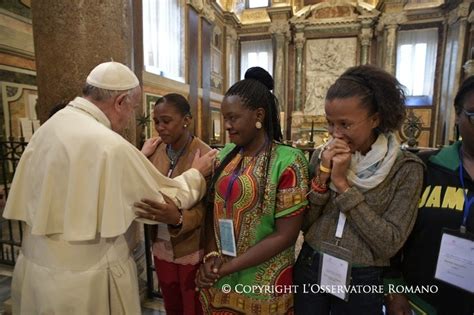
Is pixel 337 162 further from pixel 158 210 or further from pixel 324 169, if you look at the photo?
pixel 158 210

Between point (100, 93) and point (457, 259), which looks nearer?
point (457, 259)

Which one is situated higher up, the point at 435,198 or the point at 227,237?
the point at 435,198

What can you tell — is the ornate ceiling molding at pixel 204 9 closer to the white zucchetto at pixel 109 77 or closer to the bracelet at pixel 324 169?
the white zucchetto at pixel 109 77

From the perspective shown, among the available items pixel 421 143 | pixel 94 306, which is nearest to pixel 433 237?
pixel 94 306

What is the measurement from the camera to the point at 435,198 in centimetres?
118

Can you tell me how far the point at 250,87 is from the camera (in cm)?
132

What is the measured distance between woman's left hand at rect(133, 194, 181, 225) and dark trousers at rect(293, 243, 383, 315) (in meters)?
0.63

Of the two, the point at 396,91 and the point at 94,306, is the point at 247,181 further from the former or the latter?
the point at 94,306

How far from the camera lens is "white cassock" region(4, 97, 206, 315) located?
3.97 ft

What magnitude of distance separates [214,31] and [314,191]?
11957 millimetres

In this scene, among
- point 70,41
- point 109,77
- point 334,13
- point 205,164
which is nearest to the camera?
point 109,77

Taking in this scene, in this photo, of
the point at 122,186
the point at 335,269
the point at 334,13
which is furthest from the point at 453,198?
the point at 334,13

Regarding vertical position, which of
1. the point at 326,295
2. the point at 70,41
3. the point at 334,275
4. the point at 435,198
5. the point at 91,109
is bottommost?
the point at 326,295

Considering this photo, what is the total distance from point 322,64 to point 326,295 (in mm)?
13092
